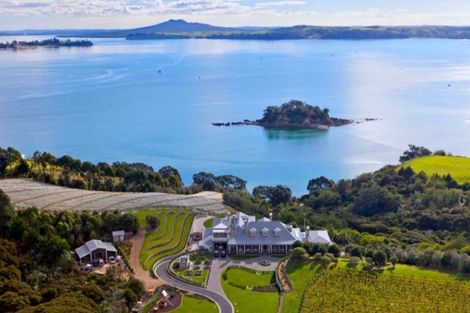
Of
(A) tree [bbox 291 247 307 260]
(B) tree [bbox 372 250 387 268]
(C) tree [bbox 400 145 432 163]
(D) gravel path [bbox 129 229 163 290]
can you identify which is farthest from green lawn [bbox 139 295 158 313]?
(C) tree [bbox 400 145 432 163]

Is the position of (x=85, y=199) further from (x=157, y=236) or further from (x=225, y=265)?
(x=225, y=265)

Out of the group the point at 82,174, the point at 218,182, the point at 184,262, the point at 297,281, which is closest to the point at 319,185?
the point at 218,182

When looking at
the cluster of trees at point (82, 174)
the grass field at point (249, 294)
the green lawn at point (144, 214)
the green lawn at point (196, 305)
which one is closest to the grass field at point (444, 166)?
the cluster of trees at point (82, 174)

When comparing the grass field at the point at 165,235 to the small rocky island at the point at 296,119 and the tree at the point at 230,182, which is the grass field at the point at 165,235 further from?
the small rocky island at the point at 296,119

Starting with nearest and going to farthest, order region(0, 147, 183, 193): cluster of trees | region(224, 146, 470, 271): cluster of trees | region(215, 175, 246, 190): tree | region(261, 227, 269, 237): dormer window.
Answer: region(261, 227, 269, 237): dormer window, region(224, 146, 470, 271): cluster of trees, region(0, 147, 183, 193): cluster of trees, region(215, 175, 246, 190): tree

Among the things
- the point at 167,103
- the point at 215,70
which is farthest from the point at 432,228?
the point at 215,70

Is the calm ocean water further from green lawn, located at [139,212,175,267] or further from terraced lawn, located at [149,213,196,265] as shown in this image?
green lawn, located at [139,212,175,267]
